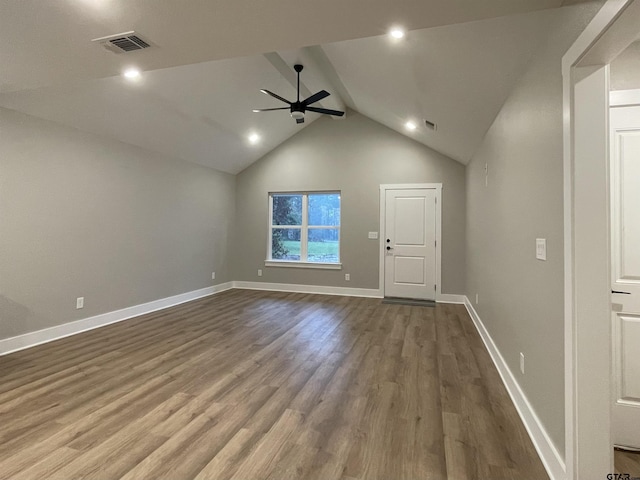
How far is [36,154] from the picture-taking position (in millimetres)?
3352

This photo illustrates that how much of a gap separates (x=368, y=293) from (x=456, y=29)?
458 cm

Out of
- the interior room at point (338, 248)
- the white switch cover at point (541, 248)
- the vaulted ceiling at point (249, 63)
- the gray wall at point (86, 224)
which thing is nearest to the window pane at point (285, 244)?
the interior room at point (338, 248)

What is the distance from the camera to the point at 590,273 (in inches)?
51.7

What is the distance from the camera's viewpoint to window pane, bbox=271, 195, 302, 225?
6.64 m

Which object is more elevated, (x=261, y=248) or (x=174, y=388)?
(x=261, y=248)

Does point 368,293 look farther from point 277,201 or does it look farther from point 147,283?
point 147,283

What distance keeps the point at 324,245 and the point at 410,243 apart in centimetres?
173

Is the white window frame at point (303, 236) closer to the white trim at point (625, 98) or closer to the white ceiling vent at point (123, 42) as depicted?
the white ceiling vent at point (123, 42)

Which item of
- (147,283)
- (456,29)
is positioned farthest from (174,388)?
(456,29)

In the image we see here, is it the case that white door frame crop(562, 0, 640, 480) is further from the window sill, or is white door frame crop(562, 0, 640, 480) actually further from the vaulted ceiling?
the window sill

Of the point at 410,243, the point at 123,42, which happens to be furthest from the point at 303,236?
the point at 123,42

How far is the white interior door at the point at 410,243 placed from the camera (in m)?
5.69


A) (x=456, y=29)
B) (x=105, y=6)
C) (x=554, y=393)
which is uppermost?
(x=456, y=29)

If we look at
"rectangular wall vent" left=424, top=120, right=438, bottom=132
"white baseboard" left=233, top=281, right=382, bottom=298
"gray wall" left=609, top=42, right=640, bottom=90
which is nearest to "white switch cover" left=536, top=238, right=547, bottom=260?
"gray wall" left=609, top=42, right=640, bottom=90
